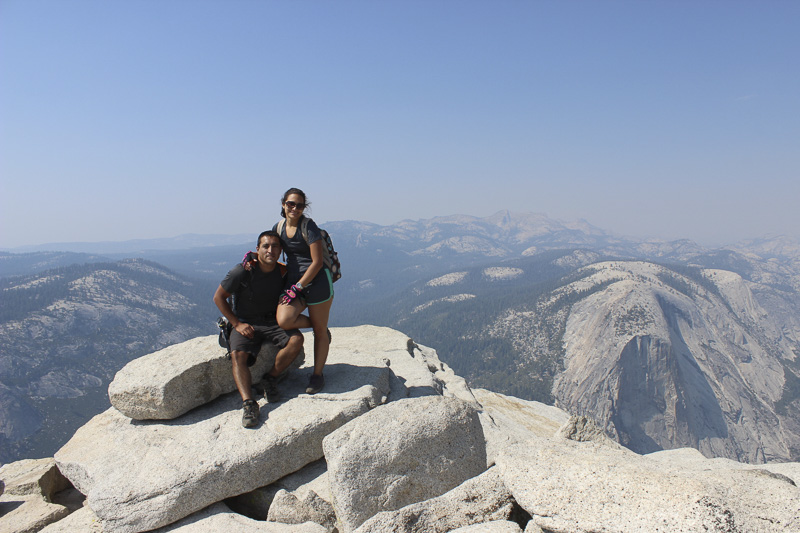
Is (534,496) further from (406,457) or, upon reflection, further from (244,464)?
(244,464)

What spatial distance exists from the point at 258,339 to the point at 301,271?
5.90 ft

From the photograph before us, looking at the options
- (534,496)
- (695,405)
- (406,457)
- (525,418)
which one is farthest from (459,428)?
(695,405)

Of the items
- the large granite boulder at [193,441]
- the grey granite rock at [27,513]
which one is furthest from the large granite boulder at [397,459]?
the grey granite rock at [27,513]

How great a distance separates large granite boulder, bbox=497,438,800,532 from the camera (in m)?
3.71

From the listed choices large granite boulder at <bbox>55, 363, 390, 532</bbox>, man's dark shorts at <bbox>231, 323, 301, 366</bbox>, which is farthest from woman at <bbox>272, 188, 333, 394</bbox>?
large granite boulder at <bbox>55, 363, 390, 532</bbox>

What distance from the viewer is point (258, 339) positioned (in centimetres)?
854

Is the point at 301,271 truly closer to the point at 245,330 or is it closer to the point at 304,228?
the point at 304,228

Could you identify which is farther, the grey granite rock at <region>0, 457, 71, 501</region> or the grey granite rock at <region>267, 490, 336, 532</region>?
the grey granite rock at <region>0, 457, 71, 501</region>

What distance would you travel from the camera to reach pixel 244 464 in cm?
697

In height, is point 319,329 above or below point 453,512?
above

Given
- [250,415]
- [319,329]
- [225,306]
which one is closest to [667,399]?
[319,329]

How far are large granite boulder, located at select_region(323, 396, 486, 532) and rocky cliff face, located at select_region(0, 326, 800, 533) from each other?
22mm

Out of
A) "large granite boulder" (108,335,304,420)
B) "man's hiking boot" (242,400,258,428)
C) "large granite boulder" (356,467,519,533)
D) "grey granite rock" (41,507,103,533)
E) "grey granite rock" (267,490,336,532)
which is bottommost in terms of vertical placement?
"grey granite rock" (41,507,103,533)

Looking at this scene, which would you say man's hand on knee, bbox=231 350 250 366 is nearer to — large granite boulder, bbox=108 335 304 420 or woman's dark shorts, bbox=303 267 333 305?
large granite boulder, bbox=108 335 304 420
